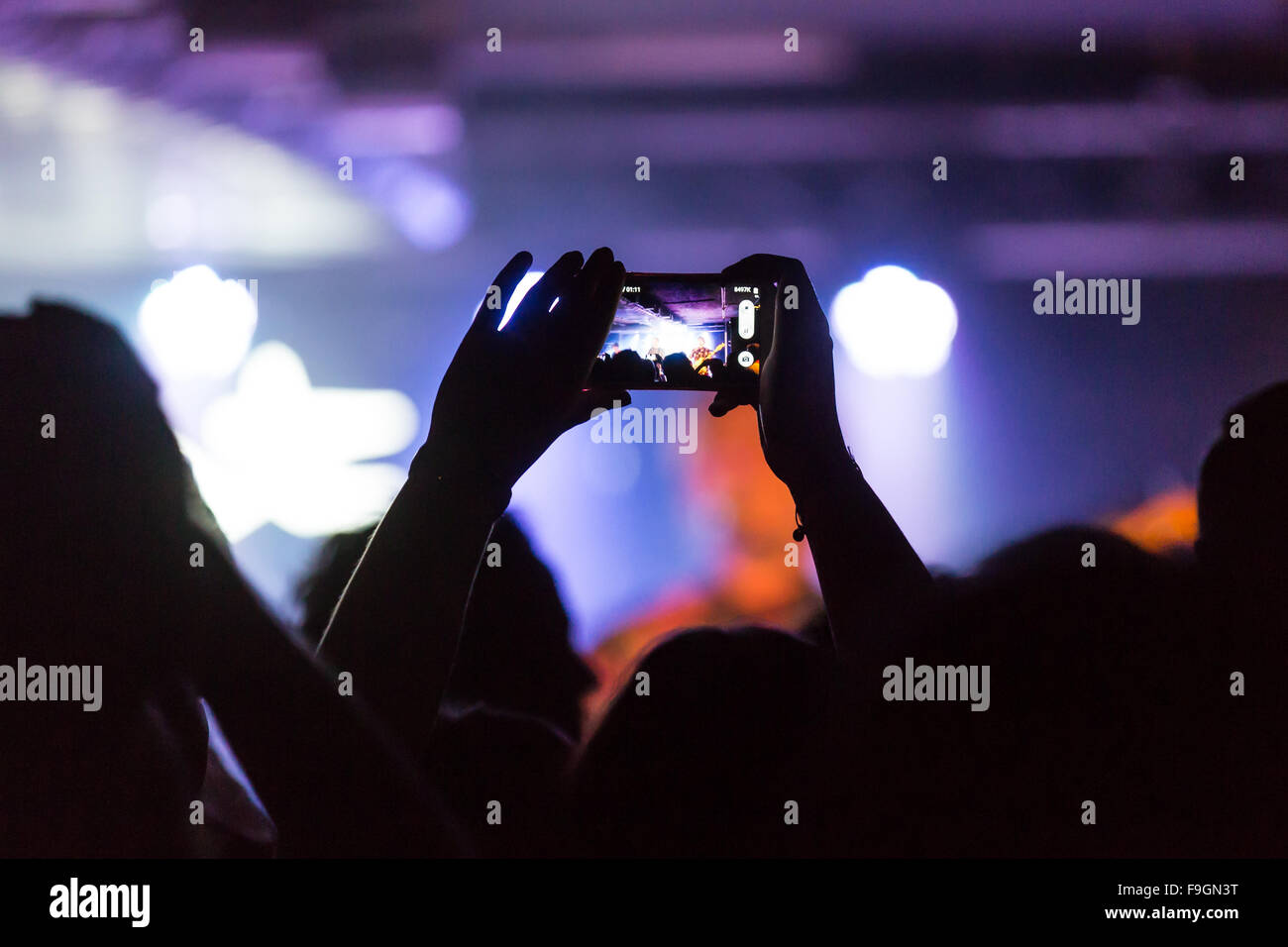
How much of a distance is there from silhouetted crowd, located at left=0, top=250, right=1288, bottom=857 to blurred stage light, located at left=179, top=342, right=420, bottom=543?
0.17 ft

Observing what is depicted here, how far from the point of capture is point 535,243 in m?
1.61

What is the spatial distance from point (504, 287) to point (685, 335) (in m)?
0.30

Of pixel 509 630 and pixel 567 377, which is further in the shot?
pixel 509 630

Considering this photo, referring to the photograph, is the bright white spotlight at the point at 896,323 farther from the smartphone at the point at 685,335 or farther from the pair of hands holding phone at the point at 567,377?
the smartphone at the point at 685,335

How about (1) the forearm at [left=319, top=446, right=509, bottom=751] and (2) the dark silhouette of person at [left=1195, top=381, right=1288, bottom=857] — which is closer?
(1) the forearm at [left=319, top=446, right=509, bottom=751]

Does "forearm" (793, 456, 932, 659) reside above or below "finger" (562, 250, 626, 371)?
below

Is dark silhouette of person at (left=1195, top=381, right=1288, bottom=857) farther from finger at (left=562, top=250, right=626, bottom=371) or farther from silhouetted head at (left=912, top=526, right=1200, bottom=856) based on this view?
finger at (left=562, top=250, right=626, bottom=371)

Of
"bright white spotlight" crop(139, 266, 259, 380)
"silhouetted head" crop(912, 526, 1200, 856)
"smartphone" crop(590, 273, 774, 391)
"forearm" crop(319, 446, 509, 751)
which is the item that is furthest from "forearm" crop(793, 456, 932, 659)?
"bright white spotlight" crop(139, 266, 259, 380)

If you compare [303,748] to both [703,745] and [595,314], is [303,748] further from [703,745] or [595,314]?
[595,314]

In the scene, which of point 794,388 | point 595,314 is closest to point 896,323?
point 794,388

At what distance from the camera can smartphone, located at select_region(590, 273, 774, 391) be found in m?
1.50

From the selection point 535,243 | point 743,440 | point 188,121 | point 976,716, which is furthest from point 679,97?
point 976,716

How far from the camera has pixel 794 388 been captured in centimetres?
156

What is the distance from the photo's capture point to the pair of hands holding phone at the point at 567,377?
1477mm
